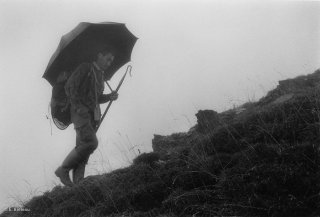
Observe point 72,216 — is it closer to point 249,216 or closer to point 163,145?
point 249,216

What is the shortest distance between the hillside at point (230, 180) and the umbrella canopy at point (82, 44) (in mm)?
2295

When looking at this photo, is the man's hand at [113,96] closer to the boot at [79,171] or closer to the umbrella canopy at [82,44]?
the umbrella canopy at [82,44]

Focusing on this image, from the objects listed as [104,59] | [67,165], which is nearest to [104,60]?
[104,59]

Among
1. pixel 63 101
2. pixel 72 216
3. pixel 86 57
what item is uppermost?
pixel 86 57

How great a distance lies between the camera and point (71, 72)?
26.9ft

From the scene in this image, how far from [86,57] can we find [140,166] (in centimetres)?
270

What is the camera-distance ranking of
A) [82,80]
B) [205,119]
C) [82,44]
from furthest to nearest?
[205,119] < [82,44] < [82,80]

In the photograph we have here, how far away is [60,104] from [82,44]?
1221 millimetres

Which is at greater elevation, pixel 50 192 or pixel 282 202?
pixel 50 192

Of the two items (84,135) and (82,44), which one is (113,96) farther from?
(82,44)

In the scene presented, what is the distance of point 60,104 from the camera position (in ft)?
26.2

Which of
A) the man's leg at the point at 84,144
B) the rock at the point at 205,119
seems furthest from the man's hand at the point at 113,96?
the rock at the point at 205,119

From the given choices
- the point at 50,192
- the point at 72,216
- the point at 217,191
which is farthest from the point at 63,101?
the point at 217,191

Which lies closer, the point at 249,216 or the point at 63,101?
the point at 249,216
